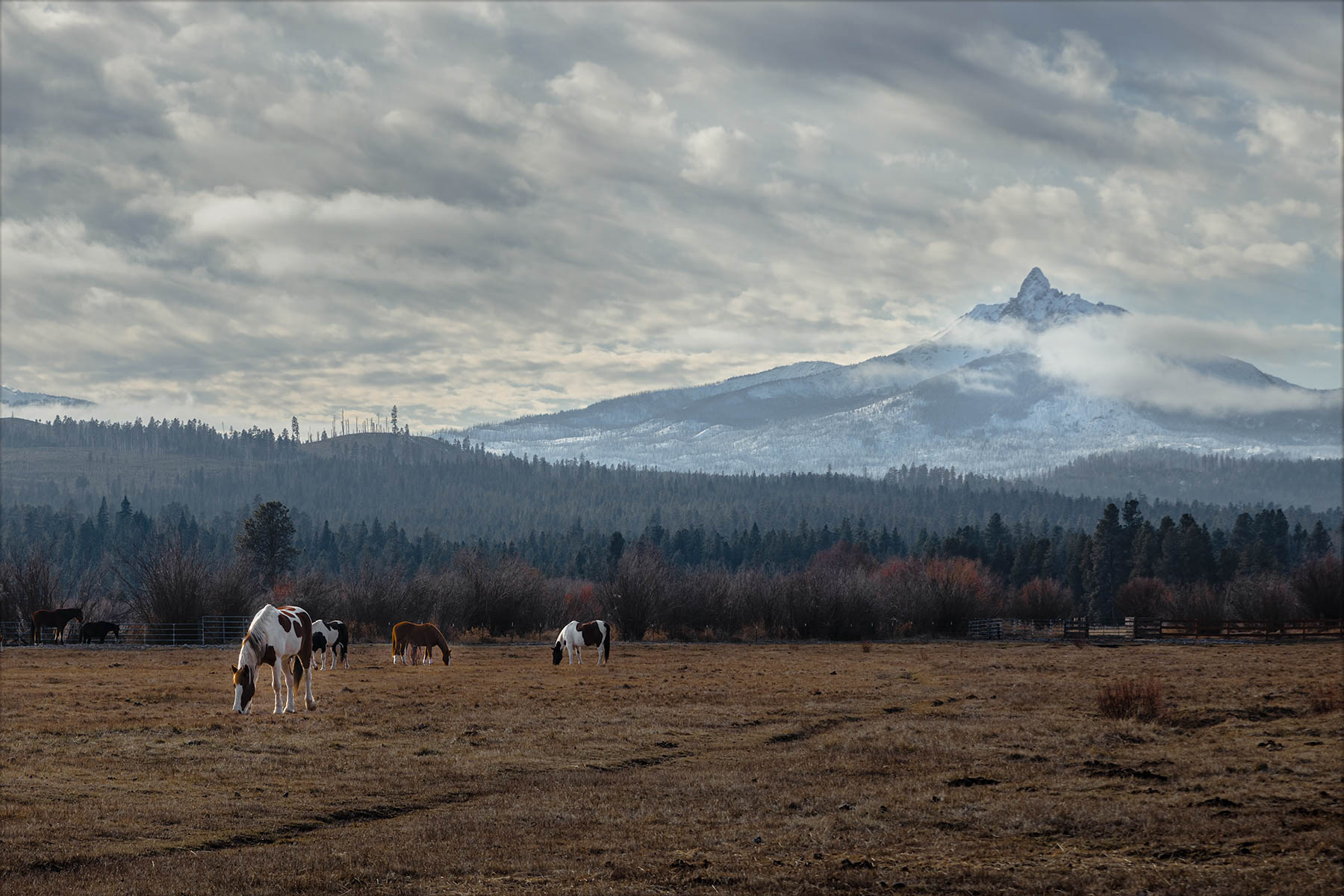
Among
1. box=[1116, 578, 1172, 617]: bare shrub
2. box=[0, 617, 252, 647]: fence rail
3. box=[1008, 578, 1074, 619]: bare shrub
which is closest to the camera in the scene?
box=[0, 617, 252, 647]: fence rail

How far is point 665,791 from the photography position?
19938 mm

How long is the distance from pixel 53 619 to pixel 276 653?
152ft

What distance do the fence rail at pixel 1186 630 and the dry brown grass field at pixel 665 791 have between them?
4958 centimetres

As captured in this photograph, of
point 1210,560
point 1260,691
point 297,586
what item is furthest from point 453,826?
point 1210,560

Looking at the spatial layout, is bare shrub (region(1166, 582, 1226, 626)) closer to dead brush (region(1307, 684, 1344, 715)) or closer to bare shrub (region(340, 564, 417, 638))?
bare shrub (region(340, 564, 417, 638))

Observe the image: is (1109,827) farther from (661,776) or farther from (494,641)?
(494,641)

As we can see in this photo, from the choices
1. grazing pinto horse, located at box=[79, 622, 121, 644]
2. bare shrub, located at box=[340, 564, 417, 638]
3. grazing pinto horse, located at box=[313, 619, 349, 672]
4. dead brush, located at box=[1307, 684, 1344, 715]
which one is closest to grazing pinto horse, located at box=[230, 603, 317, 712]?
grazing pinto horse, located at box=[313, 619, 349, 672]

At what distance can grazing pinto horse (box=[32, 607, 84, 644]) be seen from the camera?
66.7 m

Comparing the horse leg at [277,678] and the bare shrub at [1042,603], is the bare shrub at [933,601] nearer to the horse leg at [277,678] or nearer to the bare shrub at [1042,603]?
the bare shrub at [1042,603]

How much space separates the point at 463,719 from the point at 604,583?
5783cm

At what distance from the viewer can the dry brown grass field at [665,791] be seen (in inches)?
563

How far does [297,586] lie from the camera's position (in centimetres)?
7688

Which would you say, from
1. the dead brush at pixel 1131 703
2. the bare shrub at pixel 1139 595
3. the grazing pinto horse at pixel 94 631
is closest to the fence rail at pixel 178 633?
the grazing pinto horse at pixel 94 631

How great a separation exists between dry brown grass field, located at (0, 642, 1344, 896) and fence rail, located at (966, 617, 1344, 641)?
163ft
